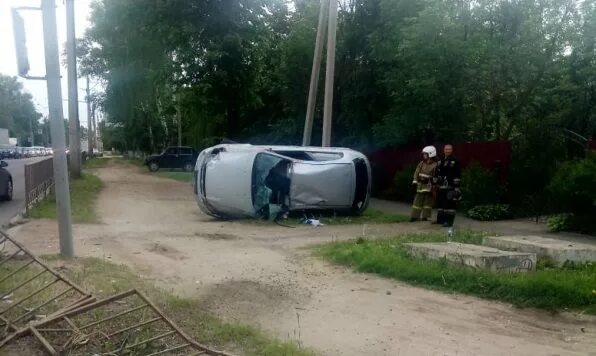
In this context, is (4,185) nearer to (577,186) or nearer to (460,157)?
(460,157)

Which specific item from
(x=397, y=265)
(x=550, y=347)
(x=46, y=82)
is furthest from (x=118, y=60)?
(x=550, y=347)

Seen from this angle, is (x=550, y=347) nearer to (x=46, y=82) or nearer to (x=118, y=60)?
(x=46, y=82)

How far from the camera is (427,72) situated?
54.3 feet

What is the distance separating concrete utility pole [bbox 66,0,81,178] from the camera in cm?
2611

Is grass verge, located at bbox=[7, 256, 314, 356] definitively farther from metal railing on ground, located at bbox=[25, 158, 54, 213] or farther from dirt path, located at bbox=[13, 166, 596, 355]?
metal railing on ground, located at bbox=[25, 158, 54, 213]

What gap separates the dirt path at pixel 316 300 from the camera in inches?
213

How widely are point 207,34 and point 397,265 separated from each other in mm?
21360

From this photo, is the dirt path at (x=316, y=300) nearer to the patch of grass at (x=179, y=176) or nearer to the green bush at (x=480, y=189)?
the green bush at (x=480, y=189)

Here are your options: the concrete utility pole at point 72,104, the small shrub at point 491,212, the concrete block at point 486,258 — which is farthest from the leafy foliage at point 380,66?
the concrete block at point 486,258

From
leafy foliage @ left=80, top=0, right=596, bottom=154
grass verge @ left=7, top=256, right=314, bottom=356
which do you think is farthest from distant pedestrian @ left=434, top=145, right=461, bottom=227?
grass verge @ left=7, top=256, right=314, bottom=356

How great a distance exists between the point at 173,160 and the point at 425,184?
99.5 feet

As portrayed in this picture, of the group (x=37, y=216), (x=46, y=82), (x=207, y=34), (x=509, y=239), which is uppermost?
(x=207, y=34)

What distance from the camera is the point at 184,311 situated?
610cm

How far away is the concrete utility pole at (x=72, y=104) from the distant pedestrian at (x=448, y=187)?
17776mm
